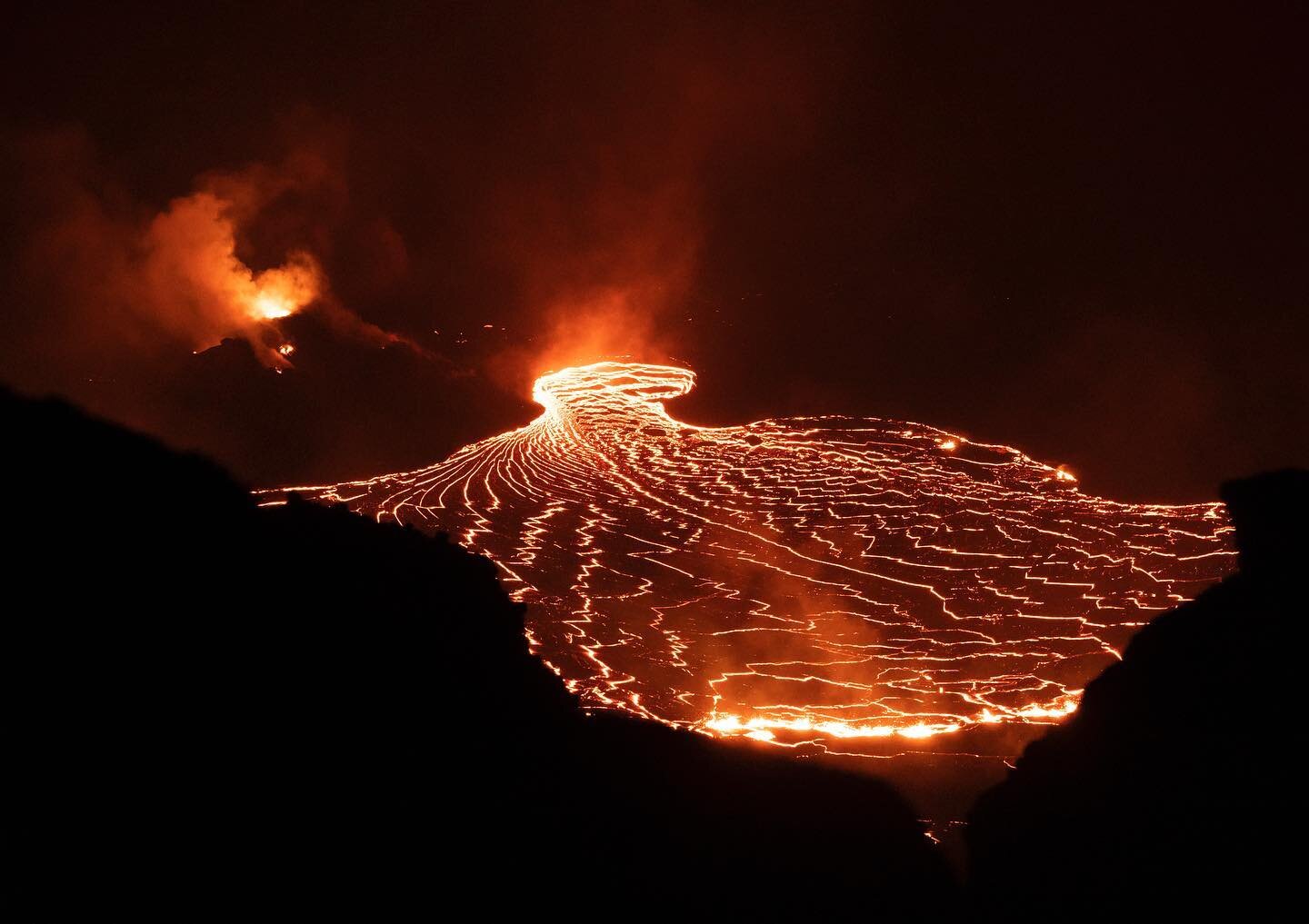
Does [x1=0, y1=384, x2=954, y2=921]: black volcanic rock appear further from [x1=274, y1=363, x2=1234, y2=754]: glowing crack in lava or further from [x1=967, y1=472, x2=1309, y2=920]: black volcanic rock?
[x1=274, y1=363, x2=1234, y2=754]: glowing crack in lava

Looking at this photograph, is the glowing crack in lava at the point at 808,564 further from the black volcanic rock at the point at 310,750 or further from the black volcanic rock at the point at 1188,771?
the black volcanic rock at the point at 310,750

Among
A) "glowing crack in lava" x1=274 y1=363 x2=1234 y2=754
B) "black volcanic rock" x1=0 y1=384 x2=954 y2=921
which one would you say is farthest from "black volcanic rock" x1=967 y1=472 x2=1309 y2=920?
"glowing crack in lava" x1=274 y1=363 x2=1234 y2=754

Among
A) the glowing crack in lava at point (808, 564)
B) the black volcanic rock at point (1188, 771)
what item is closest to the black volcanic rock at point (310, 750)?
the black volcanic rock at point (1188, 771)

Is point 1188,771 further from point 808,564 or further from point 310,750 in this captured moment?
point 808,564

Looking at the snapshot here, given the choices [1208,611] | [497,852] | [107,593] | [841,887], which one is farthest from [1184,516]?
[107,593]

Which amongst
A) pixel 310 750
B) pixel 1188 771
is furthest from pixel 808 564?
pixel 310 750
